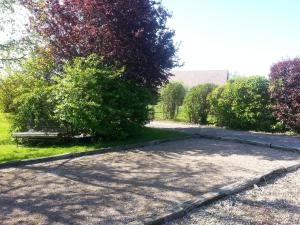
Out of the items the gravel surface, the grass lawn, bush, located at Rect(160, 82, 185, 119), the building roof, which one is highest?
the building roof

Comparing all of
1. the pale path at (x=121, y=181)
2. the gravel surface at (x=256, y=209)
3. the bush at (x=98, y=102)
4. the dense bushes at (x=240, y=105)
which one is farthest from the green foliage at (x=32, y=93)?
the dense bushes at (x=240, y=105)

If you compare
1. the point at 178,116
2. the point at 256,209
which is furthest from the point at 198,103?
the point at 256,209

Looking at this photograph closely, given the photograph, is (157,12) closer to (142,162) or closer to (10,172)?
(142,162)

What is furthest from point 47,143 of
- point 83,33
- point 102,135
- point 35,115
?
point 83,33

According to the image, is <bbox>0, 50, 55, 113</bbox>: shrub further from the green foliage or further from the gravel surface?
the gravel surface

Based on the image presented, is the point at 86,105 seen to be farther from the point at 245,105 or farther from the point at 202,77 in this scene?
the point at 202,77

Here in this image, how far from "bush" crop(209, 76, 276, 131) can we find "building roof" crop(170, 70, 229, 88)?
1323 inches

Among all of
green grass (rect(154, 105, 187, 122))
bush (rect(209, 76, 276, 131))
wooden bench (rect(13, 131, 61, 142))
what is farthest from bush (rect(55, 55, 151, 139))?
green grass (rect(154, 105, 187, 122))

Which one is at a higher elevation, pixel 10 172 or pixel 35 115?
pixel 35 115

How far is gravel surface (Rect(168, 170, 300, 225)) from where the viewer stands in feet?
16.7

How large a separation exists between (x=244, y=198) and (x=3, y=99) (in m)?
12.0

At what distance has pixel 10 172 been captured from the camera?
300 inches

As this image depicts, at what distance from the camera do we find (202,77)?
5509 centimetres

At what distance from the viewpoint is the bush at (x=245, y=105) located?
51.5ft
